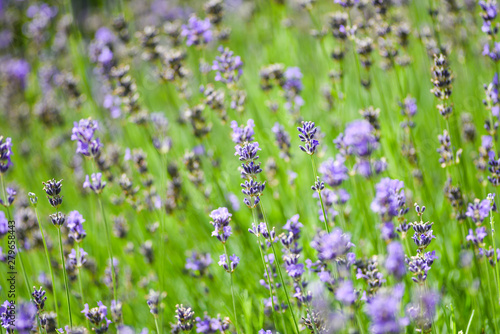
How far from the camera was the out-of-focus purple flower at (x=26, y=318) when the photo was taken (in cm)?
188

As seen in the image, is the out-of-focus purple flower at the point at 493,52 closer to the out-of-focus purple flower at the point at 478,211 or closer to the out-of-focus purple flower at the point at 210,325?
the out-of-focus purple flower at the point at 478,211

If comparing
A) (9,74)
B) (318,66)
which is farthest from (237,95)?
(9,74)

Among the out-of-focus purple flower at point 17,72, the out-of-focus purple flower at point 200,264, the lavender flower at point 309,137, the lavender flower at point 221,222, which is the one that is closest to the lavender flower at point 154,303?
the lavender flower at point 221,222

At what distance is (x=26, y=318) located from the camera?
1910mm

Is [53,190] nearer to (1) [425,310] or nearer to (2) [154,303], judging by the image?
(2) [154,303]

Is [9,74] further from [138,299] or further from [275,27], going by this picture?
[138,299]

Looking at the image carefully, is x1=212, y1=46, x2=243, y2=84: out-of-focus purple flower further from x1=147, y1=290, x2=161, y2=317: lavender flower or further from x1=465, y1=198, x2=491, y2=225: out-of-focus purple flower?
x1=465, y1=198, x2=491, y2=225: out-of-focus purple flower

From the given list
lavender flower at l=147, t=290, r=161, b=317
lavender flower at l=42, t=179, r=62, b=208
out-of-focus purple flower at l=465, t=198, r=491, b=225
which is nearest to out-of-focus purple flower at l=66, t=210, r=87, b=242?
lavender flower at l=42, t=179, r=62, b=208

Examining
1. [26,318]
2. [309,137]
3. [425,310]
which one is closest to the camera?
[425,310]

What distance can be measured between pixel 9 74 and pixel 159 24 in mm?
2264

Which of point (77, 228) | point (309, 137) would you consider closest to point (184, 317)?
point (77, 228)

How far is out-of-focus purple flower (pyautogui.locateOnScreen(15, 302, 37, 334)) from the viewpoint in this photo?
6.15ft

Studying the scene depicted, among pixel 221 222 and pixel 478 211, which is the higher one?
pixel 221 222

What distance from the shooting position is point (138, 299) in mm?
3105
